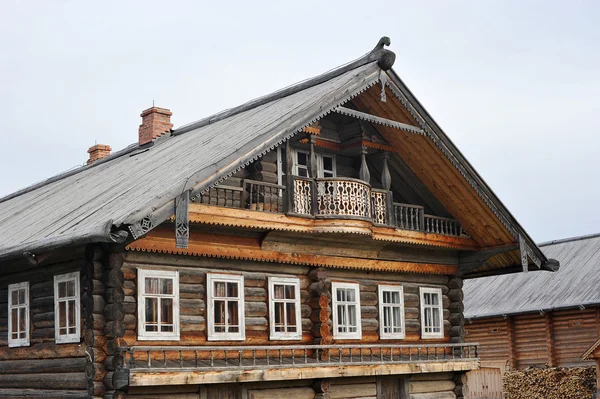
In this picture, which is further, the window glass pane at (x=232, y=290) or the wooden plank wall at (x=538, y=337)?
the wooden plank wall at (x=538, y=337)

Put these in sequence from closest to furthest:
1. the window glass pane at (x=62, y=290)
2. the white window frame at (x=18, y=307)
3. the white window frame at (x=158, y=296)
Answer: the white window frame at (x=158, y=296)
the window glass pane at (x=62, y=290)
the white window frame at (x=18, y=307)

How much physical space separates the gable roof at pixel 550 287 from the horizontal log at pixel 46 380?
71.3ft

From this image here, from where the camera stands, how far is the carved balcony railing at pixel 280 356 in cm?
1703

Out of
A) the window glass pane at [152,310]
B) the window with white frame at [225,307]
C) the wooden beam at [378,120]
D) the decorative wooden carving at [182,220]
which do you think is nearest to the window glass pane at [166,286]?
the window glass pane at [152,310]

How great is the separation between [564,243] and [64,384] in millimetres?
28010

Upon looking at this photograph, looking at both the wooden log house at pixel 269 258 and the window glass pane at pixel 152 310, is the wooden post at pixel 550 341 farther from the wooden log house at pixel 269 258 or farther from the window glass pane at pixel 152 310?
the window glass pane at pixel 152 310

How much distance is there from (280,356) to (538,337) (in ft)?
64.9

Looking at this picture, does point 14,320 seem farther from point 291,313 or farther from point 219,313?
point 291,313

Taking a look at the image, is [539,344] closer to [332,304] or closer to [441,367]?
[441,367]

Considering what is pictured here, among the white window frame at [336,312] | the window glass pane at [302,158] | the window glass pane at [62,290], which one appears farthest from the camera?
the window glass pane at [302,158]

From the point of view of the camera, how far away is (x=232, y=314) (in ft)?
62.3

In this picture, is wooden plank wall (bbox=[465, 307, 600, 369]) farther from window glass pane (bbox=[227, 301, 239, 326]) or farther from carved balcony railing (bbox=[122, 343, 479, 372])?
window glass pane (bbox=[227, 301, 239, 326])

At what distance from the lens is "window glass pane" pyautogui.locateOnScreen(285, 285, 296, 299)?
20.2 metres

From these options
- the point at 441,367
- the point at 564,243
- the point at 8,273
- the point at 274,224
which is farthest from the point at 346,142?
the point at 564,243
